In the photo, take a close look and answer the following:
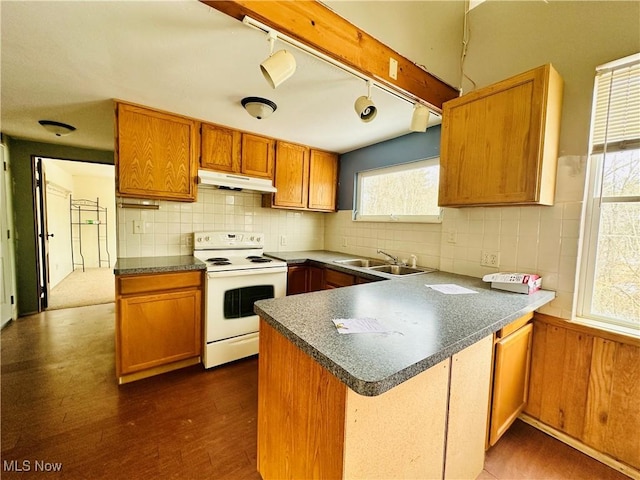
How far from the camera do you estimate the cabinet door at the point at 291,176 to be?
2.91 meters

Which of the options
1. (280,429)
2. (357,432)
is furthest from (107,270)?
(357,432)

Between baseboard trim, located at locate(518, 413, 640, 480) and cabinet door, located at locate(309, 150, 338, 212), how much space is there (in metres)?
2.55

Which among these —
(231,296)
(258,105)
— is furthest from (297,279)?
(258,105)

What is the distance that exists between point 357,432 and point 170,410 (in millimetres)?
1585

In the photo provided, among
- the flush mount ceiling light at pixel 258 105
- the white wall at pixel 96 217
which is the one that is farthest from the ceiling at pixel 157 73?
the white wall at pixel 96 217

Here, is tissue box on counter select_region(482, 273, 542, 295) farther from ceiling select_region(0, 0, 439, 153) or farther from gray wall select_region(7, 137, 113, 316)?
gray wall select_region(7, 137, 113, 316)

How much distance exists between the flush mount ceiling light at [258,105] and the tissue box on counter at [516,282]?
1859 millimetres

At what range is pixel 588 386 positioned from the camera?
146cm

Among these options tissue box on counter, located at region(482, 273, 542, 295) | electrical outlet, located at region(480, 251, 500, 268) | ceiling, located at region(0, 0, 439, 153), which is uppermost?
ceiling, located at region(0, 0, 439, 153)

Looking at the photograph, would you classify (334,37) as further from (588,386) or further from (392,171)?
(588,386)

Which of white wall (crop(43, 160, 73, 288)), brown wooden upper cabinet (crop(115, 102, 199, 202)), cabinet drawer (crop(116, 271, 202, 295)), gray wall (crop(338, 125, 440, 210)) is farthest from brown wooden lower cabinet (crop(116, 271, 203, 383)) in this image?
white wall (crop(43, 160, 73, 288))

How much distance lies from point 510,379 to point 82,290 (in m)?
5.74

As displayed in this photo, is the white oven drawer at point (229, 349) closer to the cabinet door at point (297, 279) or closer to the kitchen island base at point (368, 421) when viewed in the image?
the cabinet door at point (297, 279)

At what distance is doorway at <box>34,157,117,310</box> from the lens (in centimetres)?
348
